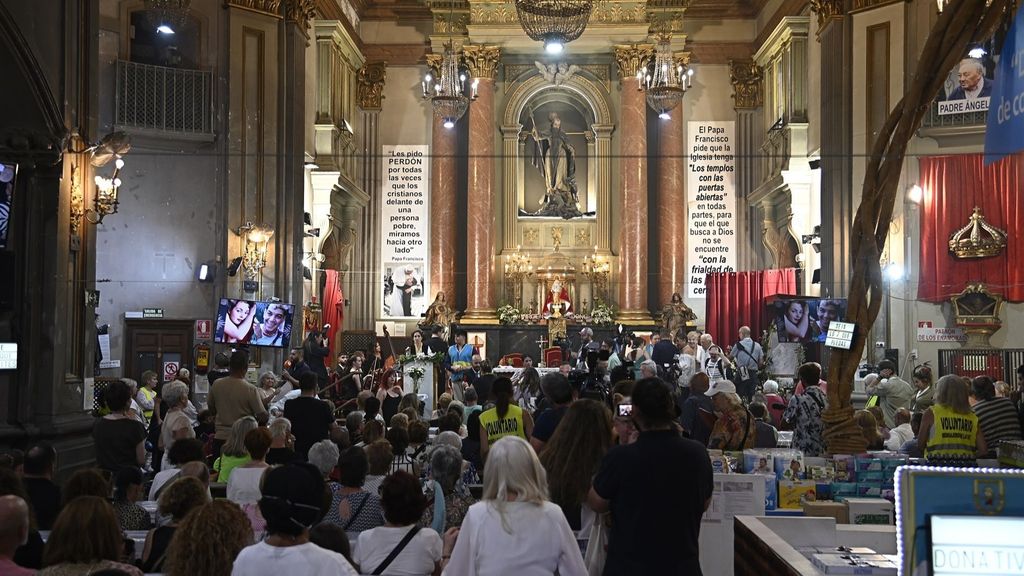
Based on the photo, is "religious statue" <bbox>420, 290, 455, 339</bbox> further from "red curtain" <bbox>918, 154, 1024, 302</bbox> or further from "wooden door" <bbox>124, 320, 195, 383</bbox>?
"red curtain" <bbox>918, 154, 1024, 302</bbox>

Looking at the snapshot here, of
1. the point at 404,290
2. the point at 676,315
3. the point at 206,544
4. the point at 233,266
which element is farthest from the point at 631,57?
the point at 206,544

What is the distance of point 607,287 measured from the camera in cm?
2814

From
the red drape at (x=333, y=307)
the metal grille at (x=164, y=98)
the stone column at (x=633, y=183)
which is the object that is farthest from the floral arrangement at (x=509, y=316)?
the metal grille at (x=164, y=98)

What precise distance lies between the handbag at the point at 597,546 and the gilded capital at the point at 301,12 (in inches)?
659

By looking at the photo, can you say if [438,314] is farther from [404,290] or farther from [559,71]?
[559,71]

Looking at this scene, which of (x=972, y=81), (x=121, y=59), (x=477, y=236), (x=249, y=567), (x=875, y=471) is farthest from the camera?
(x=477, y=236)

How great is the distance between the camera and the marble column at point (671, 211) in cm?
2795

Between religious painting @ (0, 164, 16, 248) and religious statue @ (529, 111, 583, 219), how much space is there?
1868 centimetres

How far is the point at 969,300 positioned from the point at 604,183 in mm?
12460

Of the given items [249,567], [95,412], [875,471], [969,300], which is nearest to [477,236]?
[969,300]

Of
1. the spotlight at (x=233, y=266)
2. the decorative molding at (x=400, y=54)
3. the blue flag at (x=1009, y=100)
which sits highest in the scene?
the decorative molding at (x=400, y=54)

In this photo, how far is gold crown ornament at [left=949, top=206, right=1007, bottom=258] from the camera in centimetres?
1705

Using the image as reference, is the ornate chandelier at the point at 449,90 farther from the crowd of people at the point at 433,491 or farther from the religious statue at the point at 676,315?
the crowd of people at the point at 433,491

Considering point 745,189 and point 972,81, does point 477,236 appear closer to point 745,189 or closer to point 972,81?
point 745,189
